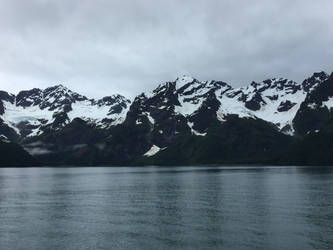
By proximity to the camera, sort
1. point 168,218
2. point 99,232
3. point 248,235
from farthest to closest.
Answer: point 168,218 < point 99,232 < point 248,235

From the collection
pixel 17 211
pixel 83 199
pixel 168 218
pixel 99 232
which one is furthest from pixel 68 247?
pixel 83 199

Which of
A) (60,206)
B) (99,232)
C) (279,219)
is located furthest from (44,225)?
(279,219)

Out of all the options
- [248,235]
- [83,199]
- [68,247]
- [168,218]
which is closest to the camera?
[68,247]

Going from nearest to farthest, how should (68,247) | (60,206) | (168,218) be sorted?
(68,247) < (168,218) < (60,206)

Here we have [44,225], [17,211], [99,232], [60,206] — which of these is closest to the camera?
[99,232]

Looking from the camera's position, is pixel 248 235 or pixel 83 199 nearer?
pixel 248 235

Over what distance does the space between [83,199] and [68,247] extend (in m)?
68.3

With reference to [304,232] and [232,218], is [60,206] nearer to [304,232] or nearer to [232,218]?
[232,218]

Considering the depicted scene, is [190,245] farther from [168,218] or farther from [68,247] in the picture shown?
[168,218]

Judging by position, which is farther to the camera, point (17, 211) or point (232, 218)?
point (17, 211)

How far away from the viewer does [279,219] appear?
94.5m

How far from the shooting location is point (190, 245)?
7375 cm

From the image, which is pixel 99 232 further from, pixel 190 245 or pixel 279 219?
pixel 279 219

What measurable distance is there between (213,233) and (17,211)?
175 feet
